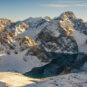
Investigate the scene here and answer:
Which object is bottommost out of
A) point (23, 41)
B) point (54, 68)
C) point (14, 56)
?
point (54, 68)

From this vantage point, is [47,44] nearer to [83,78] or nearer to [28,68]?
[28,68]

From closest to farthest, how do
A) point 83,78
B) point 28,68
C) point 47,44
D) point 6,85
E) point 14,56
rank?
point 6,85 → point 83,78 → point 28,68 → point 14,56 → point 47,44

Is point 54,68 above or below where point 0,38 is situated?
below

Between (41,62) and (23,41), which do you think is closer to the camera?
(41,62)

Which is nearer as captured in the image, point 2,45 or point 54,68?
point 54,68

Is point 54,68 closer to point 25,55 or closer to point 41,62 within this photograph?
point 41,62

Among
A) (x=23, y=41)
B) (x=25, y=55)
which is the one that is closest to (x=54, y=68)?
(x=25, y=55)

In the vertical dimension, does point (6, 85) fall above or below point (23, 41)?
below

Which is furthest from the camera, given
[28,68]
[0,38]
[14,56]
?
[0,38]

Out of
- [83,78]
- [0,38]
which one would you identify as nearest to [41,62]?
[0,38]
